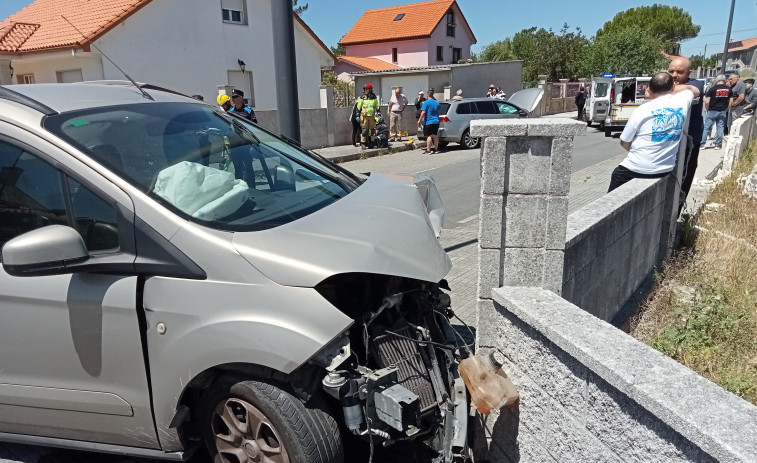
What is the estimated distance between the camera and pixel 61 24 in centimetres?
1952

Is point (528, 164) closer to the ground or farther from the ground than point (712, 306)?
farther from the ground

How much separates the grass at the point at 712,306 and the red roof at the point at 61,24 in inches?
673

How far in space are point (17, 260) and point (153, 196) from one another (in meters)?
0.60

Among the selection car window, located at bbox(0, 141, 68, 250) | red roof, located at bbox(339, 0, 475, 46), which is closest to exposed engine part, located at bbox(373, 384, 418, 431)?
car window, located at bbox(0, 141, 68, 250)

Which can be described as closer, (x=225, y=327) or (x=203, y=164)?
(x=225, y=327)

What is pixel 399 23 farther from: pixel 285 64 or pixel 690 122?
pixel 285 64

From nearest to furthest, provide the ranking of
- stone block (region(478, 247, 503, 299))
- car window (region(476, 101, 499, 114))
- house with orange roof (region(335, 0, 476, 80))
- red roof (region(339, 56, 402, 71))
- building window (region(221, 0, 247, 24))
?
stone block (region(478, 247, 503, 299))
car window (region(476, 101, 499, 114))
building window (region(221, 0, 247, 24))
red roof (region(339, 56, 402, 71))
house with orange roof (region(335, 0, 476, 80))

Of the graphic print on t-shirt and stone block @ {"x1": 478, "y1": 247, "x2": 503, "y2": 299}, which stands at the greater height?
the graphic print on t-shirt

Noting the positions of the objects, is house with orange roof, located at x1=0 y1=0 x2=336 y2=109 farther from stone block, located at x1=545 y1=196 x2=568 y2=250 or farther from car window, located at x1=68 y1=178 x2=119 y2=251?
stone block, located at x1=545 y1=196 x2=568 y2=250

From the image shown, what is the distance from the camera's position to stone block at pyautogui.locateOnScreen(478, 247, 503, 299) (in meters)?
2.76

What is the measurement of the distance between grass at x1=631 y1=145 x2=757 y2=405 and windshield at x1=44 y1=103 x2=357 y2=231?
8.23 ft

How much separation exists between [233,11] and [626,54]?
40544mm

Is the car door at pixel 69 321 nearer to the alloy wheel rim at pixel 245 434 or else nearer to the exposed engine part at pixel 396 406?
the alloy wheel rim at pixel 245 434

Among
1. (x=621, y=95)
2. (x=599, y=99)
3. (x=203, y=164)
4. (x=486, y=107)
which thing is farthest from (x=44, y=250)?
(x=599, y=99)
